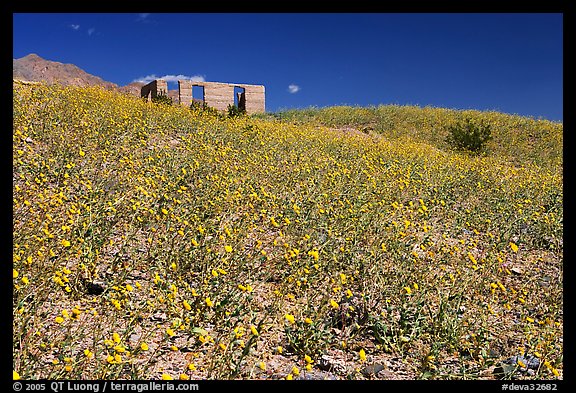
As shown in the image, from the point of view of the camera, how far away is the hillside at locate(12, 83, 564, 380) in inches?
127

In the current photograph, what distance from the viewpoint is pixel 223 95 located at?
28.2 meters

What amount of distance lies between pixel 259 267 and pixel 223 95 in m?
25.2

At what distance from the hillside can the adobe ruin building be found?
18.3m

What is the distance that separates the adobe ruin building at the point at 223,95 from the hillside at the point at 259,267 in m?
18.3

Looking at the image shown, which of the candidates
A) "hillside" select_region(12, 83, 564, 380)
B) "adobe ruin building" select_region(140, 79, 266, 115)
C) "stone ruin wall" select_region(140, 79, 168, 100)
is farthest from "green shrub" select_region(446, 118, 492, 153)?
"stone ruin wall" select_region(140, 79, 168, 100)

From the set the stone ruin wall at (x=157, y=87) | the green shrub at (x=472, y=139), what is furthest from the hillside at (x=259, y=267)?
the stone ruin wall at (x=157, y=87)

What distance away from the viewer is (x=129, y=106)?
11.9m

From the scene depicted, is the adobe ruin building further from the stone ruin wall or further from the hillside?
the hillside

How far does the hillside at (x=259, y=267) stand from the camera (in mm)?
3225

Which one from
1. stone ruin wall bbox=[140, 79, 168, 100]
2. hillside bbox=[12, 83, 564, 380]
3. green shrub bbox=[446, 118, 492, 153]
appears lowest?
hillside bbox=[12, 83, 564, 380]

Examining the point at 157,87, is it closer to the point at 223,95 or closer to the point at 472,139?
the point at 223,95

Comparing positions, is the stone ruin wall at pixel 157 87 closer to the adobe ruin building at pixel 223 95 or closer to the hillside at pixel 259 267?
the adobe ruin building at pixel 223 95

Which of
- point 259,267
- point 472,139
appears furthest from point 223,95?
point 259,267
